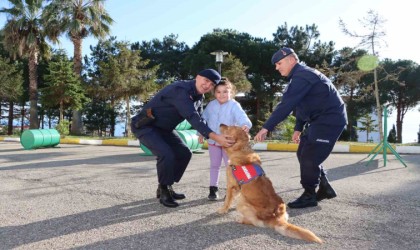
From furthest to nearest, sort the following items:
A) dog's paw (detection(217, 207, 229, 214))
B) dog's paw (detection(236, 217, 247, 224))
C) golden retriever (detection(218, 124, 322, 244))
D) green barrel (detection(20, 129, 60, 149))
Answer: green barrel (detection(20, 129, 60, 149))
dog's paw (detection(217, 207, 229, 214))
dog's paw (detection(236, 217, 247, 224))
golden retriever (detection(218, 124, 322, 244))

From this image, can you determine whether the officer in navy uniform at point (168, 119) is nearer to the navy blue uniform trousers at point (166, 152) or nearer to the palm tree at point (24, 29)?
the navy blue uniform trousers at point (166, 152)

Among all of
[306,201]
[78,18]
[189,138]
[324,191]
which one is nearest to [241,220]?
[306,201]

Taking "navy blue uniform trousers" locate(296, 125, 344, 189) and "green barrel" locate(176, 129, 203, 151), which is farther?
"green barrel" locate(176, 129, 203, 151)

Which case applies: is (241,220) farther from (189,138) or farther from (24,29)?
(24,29)

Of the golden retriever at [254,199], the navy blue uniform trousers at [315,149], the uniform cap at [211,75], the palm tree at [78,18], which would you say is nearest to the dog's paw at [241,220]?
the golden retriever at [254,199]

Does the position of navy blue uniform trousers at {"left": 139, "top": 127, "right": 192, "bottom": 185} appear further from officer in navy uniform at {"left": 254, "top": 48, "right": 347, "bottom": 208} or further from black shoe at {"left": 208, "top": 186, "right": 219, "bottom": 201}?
officer in navy uniform at {"left": 254, "top": 48, "right": 347, "bottom": 208}

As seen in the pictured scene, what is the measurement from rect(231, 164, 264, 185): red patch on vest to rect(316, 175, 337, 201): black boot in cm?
123

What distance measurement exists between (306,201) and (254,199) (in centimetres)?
110

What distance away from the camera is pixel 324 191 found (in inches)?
181

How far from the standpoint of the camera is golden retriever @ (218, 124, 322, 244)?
10.7 ft

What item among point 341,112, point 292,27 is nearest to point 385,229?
point 341,112

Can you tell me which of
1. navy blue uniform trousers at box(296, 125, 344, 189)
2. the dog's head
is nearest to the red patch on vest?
the dog's head

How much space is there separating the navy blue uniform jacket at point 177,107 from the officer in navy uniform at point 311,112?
82 cm

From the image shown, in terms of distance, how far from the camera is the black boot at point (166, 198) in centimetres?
444
